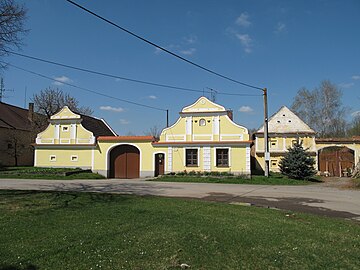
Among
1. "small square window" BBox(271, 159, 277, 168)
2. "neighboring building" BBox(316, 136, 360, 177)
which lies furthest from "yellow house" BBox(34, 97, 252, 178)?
"neighboring building" BBox(316, 136, 360, 177)

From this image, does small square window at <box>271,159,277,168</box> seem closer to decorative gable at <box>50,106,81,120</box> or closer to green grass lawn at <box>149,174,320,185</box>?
green grass lawn at <box>149,174,320,185</box>

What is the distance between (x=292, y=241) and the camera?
19.9 feet

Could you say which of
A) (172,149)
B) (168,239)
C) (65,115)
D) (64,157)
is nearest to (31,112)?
(65,115)

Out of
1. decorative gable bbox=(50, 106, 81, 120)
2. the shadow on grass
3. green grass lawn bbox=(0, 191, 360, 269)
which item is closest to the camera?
the shadow on grass

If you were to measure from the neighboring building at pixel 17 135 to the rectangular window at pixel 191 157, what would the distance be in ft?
81.8

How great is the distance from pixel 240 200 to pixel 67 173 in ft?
53.4

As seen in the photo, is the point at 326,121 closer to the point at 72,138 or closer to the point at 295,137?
the point at 295,137

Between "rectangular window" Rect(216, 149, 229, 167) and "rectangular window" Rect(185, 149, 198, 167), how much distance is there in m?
1.86

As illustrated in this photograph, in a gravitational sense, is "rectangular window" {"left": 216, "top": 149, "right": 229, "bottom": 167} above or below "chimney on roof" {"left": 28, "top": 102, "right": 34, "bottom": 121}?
below

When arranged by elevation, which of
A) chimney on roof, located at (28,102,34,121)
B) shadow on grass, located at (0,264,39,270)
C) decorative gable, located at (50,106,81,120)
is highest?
chimney on roof, located at (28,102,34,121)

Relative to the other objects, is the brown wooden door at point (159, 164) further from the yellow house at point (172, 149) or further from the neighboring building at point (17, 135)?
the neighboring building at point (17, 135)

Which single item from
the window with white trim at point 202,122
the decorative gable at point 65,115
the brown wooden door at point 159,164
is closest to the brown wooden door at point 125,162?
the brown wooden door at point 159,164

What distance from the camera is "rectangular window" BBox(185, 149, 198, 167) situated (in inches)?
1034

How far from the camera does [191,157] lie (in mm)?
26359
